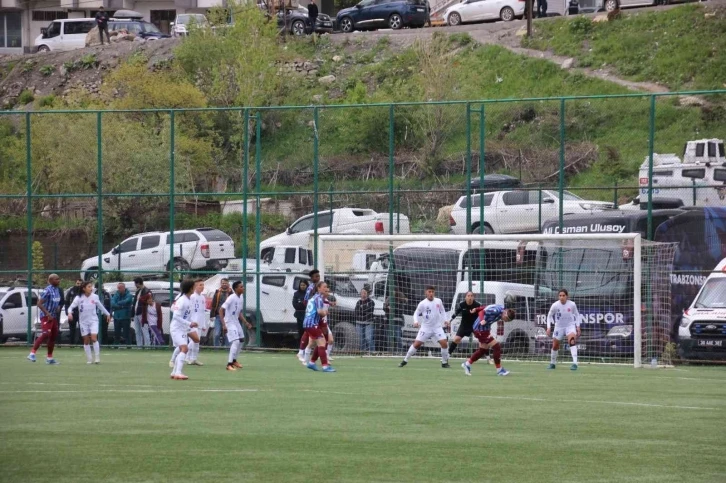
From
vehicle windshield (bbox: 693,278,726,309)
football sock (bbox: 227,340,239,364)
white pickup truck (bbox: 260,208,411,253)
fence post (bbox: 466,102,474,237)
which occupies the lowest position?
football sock (bbox: 227,340,239,364)

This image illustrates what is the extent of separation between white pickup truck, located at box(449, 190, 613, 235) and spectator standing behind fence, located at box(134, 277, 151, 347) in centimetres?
842

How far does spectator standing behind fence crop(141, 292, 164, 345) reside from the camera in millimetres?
29719

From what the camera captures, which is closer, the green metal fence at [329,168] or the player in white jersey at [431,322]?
the player in white jersey at [431,322]

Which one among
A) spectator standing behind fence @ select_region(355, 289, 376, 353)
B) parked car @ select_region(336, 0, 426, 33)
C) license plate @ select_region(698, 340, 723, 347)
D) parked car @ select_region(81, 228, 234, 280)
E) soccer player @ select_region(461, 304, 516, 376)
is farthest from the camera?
parked car @ select_region(336, 0, 426, 33)

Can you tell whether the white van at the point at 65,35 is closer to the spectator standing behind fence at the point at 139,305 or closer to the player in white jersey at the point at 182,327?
the spectator standing behind fence at the point at 139,305

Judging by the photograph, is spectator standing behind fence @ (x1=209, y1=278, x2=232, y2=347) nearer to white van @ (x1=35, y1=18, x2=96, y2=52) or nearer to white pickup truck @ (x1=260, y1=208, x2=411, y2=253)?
white pickup truck @ (x1=260, y1=208, x2=411, y2=253)

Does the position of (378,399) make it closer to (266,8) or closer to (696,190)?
(696,190)

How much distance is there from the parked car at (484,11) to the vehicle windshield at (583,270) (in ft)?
122

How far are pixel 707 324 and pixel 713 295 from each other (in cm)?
80

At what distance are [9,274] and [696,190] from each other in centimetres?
1988

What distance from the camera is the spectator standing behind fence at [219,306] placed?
85.6ft

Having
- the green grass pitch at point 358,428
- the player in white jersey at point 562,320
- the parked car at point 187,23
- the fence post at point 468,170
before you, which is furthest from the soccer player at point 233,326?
the parked car at point 187,23

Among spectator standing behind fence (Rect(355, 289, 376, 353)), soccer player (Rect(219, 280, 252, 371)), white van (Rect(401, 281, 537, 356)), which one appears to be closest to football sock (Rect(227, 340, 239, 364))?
soccer player (Rect(219, 280, 252, 371))

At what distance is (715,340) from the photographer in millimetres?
24812
